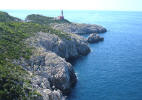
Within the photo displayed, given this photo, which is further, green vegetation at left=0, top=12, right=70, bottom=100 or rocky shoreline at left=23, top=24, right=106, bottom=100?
rocky shoreline at left=23, top=24, right=106, bottom=100

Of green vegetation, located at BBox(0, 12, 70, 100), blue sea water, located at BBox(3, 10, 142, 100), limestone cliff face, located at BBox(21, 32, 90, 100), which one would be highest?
green vegetation, located at BBox(0, 12, 70, 100)

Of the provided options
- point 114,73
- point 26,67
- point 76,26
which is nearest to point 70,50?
point 114,73

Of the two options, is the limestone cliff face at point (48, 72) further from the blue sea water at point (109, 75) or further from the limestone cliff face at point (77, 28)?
the limestone cliff face at point (77, 28)

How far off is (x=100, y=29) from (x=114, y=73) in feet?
339

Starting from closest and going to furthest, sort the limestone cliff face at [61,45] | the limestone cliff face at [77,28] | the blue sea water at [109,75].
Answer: the blue sea water at [109,75], the limestone cliff face at [61,45], the limestone cliff face at [77,28]

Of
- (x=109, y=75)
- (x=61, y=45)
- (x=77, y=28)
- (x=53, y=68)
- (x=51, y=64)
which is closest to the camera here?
(x=53, y=68)

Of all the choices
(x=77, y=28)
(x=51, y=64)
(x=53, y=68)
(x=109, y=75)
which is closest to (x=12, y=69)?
(x=53, y=68)

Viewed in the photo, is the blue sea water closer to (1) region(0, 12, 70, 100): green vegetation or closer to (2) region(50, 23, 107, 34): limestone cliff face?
(1) region(0, 12, 70, 100): green vegetation

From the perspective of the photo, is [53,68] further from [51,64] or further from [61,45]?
[61,45]

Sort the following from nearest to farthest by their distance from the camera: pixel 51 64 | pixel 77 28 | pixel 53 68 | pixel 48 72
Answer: pixel 48 72 → pixel 53 68 → pixel 51 64 → pixel 77 28

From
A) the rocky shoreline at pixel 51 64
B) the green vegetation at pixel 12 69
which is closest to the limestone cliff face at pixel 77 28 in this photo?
the rocky shoreline at pixel 51 64

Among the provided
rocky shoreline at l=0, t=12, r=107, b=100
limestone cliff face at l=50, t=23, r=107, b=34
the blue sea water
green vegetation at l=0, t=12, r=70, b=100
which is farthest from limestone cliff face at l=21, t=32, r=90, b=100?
limestone cliff face at l=50, t=23, r=107, b=34

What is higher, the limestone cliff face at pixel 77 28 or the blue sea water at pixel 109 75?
the limestone cliff face at pixel 77 28

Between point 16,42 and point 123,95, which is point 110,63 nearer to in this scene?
point 123,95
